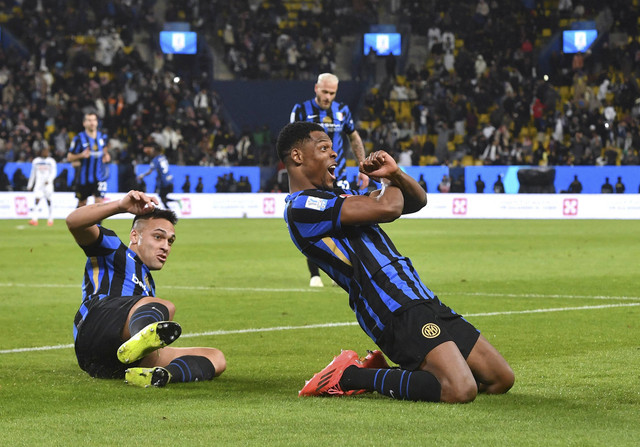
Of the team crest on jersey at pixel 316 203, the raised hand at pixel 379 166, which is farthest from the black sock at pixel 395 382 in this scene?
the raised hand at pixel 379 166

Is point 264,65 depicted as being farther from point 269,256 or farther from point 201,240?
point 269,256

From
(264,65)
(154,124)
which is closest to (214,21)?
(264,65)

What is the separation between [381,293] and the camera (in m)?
5.88

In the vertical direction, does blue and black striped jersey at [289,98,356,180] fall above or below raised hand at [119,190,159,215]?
above

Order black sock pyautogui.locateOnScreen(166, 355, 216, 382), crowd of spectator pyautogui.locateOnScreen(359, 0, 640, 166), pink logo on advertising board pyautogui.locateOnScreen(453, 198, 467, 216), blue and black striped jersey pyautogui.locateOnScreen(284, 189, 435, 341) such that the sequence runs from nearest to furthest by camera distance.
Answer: blue and black striped jersey pyautogui.locateOnScreen(284, 189, 435, 341), black sock pyautogui.locateOnScreen(166, 355, 216, 382), pink logo on advertising board pyautogui.locateOnScreen(453, 198, 467, 216), crowd of spectator pyautogui.locateOnScreen(359, 0, 640, 166)

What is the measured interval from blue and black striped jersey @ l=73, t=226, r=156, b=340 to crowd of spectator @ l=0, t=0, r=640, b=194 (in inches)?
1068

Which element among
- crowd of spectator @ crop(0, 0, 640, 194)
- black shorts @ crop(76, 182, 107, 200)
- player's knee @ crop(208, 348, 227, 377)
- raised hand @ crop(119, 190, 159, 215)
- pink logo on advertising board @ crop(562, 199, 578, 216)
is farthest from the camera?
crowd of spectator @ crop(0, 0, 640, 194)

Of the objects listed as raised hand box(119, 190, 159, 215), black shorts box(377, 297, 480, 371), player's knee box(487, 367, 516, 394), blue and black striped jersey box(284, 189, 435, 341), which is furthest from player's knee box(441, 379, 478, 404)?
raised hand box(119, 190, 159, 215)

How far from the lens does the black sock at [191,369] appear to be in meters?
6.57

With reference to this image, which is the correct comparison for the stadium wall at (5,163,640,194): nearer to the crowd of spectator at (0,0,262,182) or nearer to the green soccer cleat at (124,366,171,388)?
the crowd of spectator at (0,0,262,182)

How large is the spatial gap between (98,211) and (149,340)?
0.87m

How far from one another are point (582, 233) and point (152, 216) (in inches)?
691

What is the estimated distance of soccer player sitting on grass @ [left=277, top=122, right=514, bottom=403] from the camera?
5.73m

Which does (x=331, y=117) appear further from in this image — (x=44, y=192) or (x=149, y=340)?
(x=44, y=192)
